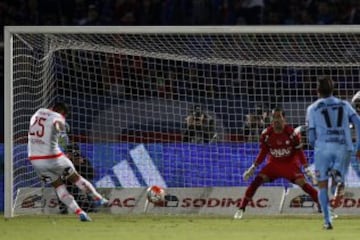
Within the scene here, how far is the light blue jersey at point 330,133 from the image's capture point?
1371 centimetres

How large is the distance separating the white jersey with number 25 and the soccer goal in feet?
4.82

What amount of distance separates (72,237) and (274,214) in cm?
629

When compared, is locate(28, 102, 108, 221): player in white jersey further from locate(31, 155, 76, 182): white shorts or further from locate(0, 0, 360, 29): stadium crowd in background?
locate(0, 0, 360, 29): stadium crowd in background

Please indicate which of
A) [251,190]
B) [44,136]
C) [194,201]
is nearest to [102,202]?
[44,136]

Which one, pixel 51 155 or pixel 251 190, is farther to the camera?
pixel 251 190

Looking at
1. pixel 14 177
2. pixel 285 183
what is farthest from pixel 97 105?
pixel 285 183

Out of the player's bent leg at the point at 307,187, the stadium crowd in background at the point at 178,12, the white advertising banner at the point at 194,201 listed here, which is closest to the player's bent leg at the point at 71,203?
the white advertising banner at the point at 194,201

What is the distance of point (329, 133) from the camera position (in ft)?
45.1

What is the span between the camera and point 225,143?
737 inches

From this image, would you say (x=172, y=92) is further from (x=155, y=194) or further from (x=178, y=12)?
(x=178, y=12)

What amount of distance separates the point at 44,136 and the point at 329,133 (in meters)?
4.79

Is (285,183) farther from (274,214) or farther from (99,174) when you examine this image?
(99,174)

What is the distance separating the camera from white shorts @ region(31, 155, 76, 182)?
16.8 metres

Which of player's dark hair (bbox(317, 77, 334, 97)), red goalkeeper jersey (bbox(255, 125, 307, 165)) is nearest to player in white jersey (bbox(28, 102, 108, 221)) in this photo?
red goalkeeper jersey (bbox(255, 125, 307, 165))
